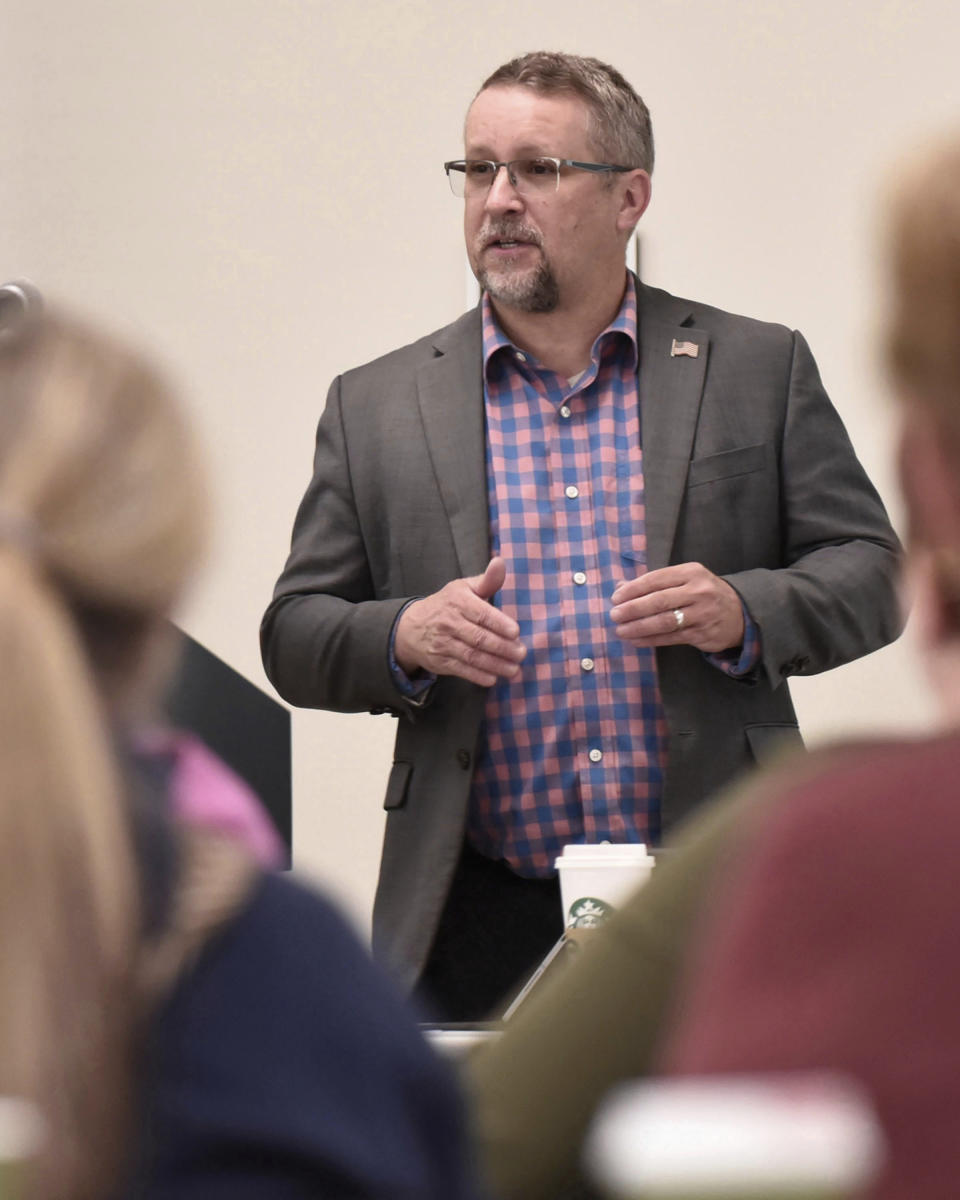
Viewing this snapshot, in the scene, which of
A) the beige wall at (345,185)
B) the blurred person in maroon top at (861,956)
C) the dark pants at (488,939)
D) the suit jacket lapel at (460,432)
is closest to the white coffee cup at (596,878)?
the dark pants at (488,939)

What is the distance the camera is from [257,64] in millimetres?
4449

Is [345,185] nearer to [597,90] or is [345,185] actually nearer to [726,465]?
[597,90]

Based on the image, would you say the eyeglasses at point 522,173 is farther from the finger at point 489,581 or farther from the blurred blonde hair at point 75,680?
the blurred blonde hair at point 75,680

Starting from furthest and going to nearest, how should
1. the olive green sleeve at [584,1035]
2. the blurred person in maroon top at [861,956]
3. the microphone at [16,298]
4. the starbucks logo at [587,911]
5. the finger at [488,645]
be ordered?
1. the finger at [488,645]
2. the starbucks logo at [587,911]
3. the microphone at [16,298]
4. the olive green sleeve at [584,1035]
5. the blurred person in maroon top at [861,956]

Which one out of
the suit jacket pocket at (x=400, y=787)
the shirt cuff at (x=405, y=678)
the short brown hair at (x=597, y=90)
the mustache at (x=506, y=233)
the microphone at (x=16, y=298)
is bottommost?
the suit jacket pocket at (x=400, y=787)

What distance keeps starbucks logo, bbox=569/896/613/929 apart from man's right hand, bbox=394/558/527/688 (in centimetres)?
70

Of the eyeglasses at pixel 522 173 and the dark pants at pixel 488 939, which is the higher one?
the eyeglasses at pixel 522 173

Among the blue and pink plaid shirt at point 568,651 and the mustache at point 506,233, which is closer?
the blue and pink plaid shirt at point 568,651

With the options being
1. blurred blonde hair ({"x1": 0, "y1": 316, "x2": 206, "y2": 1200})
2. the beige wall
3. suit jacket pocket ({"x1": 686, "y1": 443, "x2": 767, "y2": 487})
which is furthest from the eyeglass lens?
blurred blonde hair ({"x1": 0, "y1": 316, "x2": 206, "y2": 1200})

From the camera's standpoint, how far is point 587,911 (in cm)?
174

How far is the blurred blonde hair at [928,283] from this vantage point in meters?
0.74

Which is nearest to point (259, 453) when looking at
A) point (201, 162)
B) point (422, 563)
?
point (201, 162)

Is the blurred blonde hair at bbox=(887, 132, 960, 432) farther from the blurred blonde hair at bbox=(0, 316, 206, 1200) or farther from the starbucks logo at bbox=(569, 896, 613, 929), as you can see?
the starbucks logo at bbox=(569, 896, 613, 929)

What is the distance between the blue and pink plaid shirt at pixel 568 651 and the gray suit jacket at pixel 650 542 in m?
0.04
